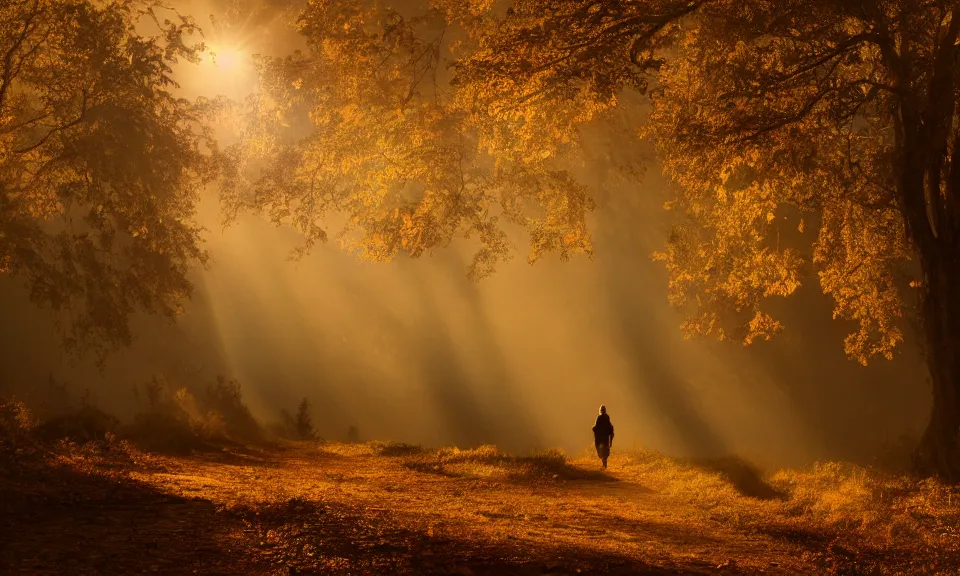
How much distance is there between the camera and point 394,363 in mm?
67875

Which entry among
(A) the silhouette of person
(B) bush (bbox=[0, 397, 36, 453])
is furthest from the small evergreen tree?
(A) the silhouette of person

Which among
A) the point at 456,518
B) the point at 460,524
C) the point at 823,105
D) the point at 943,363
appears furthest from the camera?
the point at 823,105

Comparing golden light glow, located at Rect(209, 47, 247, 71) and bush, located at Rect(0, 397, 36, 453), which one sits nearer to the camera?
bush, located at Rect(0, 397, 36, 453)

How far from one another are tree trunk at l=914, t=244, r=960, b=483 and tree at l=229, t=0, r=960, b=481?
33 millimetres

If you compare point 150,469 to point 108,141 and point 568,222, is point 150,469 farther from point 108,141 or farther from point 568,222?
point 568,222

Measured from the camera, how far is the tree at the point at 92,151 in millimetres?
14922

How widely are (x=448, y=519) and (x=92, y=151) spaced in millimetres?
12517

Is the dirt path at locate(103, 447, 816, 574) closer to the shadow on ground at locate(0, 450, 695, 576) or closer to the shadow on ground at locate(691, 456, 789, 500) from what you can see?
the shadow on ground at locate(0, 450, 695, 576)

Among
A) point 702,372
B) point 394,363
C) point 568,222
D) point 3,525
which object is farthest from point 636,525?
point 394,363

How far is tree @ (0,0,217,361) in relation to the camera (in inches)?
587

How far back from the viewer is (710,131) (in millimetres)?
12148

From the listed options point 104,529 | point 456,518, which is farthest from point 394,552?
point 104,529

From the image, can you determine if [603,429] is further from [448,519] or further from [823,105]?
[448,519]

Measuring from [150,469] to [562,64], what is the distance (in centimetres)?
922
